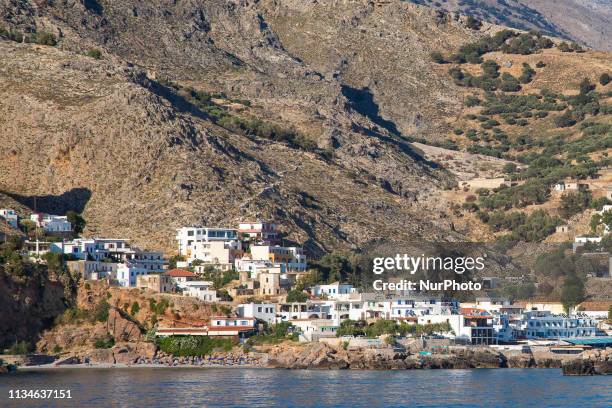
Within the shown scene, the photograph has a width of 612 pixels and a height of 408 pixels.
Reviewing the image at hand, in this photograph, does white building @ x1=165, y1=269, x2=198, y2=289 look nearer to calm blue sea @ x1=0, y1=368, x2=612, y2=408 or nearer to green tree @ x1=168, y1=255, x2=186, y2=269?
green tree @ x1=168, y1=255, x2=186, y2=269

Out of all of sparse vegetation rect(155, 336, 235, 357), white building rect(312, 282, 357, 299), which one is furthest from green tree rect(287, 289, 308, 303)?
sparse vegetation rect(155, 336, 235, 357)

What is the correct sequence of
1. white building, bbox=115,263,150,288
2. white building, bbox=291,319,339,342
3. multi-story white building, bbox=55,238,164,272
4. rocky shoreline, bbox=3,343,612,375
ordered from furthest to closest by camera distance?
multi-story white building, bbox=55,238,164,272
white building, bbox=115,263,150,288
white building, bbox=291,319,339,342
rocky shoreline, bbox=3,343,612,375

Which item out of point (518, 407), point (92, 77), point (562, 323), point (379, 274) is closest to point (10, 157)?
point (92, 77)

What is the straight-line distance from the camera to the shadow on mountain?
162875mm

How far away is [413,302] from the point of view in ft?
474

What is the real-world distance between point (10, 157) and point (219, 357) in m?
40.8

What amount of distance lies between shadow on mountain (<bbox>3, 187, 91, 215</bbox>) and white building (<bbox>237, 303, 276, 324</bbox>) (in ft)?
85.4

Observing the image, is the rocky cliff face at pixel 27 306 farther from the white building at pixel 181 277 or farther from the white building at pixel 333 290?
the white building at pixel 333 290

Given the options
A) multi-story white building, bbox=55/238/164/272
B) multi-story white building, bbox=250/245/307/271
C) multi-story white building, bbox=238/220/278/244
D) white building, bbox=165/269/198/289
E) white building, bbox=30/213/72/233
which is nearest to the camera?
white building, bbox=165/269/198/289

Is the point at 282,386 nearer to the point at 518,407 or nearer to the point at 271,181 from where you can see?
the point at 518,407

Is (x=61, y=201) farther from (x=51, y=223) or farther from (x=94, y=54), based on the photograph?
(x=94, y=54)

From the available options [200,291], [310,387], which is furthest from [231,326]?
[310,387]

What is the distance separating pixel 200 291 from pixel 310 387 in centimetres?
2851

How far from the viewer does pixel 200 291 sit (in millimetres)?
143375
